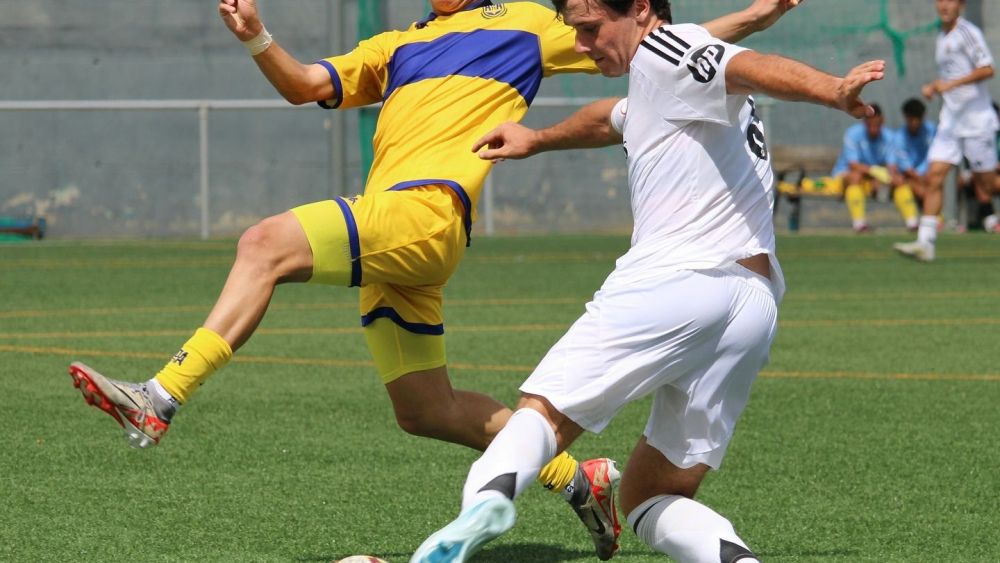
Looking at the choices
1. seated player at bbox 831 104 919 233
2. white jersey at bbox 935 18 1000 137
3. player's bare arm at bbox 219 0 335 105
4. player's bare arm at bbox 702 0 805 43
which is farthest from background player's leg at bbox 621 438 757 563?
seated player at bbox 831 104 919 233

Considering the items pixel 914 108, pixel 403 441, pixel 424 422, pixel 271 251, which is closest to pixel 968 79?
pixel 914 108

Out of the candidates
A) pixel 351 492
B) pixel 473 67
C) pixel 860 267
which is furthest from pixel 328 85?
pixel 860 267

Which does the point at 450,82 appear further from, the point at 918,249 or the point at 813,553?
the point at 918,249

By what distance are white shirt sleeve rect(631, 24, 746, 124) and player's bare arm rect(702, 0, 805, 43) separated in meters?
1.15

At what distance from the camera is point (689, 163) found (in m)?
4.17

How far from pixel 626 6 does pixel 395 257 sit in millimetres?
1573

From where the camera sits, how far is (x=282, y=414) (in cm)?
800

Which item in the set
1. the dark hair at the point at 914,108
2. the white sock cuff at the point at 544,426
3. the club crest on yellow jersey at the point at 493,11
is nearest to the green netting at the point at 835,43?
the dark hair at the point at 914,108

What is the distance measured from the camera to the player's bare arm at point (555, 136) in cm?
457

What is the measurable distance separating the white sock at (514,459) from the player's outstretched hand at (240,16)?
2.30 m

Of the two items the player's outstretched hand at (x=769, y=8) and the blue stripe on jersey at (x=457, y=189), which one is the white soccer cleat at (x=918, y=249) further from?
the player's outstretched hand at (x=769, y=8)

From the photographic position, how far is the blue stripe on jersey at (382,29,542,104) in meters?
6.02

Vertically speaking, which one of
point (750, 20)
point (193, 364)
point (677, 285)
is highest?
point (750, 20)

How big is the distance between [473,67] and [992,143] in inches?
497
